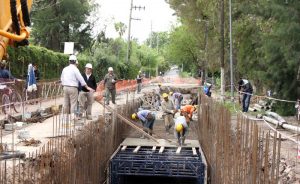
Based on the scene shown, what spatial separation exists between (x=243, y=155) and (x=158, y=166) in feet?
23.0

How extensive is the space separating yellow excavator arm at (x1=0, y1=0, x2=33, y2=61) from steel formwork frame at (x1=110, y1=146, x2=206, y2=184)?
1035cm

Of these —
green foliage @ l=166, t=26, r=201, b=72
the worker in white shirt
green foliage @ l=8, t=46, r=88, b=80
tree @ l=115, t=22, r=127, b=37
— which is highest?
tree @ l=115, t=22, r=127, b=37

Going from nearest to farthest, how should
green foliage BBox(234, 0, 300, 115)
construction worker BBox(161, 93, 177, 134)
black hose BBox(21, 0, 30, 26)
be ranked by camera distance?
black hose BBox(21, 0, 30, 26) → green foliage BBox(234, 0, 300, 115) → construction worker BBox(161, 93, 177, 134)

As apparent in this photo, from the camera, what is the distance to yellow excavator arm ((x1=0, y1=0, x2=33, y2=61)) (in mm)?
4617

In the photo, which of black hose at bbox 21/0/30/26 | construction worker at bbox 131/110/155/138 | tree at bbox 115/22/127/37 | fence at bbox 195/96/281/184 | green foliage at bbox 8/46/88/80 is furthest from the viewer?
tree at bbox 115/22/127/37

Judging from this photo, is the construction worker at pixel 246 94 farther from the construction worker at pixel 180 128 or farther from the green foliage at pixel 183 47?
the green foliage at pixel 183 47

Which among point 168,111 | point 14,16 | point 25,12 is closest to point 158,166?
point 168,111

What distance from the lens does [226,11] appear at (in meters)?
37.4

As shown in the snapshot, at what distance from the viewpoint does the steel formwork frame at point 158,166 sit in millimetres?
14899

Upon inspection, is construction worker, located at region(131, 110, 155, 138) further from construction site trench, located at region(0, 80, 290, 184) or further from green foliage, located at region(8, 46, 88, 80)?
green foliage, located at region(8, 46, 88, 80)

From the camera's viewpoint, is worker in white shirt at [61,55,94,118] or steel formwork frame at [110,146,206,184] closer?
worker in white shirt at [61,55,94,118]

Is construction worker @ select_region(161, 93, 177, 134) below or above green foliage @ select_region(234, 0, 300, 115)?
below

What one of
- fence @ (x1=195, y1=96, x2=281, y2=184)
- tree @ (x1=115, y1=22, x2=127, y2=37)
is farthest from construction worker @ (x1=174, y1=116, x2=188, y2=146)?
tree @ (x1=115, y1=22, x2=127, y2=37)

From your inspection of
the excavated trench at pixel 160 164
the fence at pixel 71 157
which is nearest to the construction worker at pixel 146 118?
the fence at pixel 71 157
